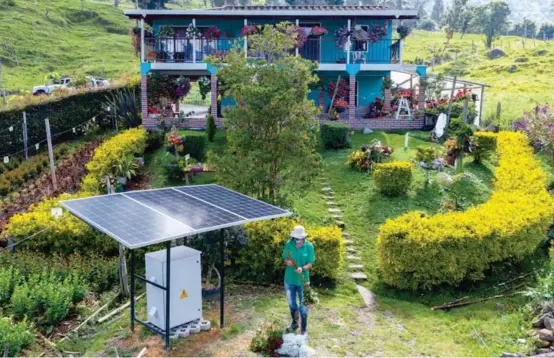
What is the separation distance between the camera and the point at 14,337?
8.14m

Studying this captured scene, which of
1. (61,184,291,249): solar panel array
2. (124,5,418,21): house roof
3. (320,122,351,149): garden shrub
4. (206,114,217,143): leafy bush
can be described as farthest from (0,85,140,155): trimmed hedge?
(61,184,291,249): solar panel array

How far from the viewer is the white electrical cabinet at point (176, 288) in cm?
850

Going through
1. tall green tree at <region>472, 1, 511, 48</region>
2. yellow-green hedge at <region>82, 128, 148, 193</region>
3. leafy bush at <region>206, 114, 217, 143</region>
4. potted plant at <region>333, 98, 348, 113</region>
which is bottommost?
yellow-green hedge at <region>82, 128, 148, 193</region>

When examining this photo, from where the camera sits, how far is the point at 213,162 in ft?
42.5

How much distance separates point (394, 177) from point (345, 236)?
2748 mm

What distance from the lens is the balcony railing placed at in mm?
23109

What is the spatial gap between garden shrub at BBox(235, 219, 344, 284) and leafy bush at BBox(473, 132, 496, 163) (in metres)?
9.22

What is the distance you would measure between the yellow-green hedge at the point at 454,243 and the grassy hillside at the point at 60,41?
35297 mm

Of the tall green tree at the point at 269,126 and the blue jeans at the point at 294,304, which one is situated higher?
the tall green tree at the point at 269,126

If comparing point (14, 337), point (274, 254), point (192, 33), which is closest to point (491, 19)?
point (192, 33)

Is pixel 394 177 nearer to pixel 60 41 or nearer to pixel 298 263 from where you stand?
pixel 298 263

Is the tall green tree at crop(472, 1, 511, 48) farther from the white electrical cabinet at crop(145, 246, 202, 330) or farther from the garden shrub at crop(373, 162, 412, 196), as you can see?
the white electrical cabinet at crop(145, 246, 202, 330)

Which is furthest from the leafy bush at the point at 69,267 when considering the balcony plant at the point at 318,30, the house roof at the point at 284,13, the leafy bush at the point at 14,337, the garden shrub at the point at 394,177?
the balcony plant at the point at 318,30

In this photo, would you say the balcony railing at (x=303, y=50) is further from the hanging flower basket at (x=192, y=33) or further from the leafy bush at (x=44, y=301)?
the leafy bush at (x=44, y=301)
